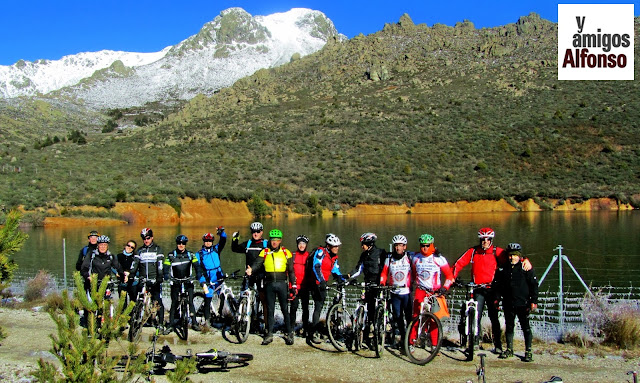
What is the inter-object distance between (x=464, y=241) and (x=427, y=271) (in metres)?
17.9

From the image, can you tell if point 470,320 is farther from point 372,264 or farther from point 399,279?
point 372,264

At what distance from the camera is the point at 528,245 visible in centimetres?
2317

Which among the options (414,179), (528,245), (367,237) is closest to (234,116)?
(414,179)

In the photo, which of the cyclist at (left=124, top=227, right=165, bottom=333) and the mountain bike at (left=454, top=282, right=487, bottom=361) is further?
the cyclist at (left=124, top=227, right=165, bottom=333)

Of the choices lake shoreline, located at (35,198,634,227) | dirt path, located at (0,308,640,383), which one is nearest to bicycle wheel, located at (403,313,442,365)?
dirt path, located at (0,308,640,383)

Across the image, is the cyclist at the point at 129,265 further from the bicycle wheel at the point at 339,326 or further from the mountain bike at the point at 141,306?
the bicycle wheel at the point at 339,326

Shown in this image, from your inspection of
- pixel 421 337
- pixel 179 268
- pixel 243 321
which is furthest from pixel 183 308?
pixel 421 337

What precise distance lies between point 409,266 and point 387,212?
3945 cm

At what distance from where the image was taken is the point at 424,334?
754 centimetres

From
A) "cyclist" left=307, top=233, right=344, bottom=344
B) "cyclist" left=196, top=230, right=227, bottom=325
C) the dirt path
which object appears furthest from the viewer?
"cyclist" left=196, top=230, right=227, bottom=325

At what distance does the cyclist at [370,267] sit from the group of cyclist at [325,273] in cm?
2

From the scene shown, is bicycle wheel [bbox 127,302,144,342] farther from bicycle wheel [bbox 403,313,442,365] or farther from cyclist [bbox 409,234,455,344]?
cyclist [bbox 409,234,455,344]

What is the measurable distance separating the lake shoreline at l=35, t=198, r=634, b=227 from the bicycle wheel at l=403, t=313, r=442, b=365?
3574 centimetres

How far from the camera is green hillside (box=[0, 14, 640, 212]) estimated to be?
158 ft
